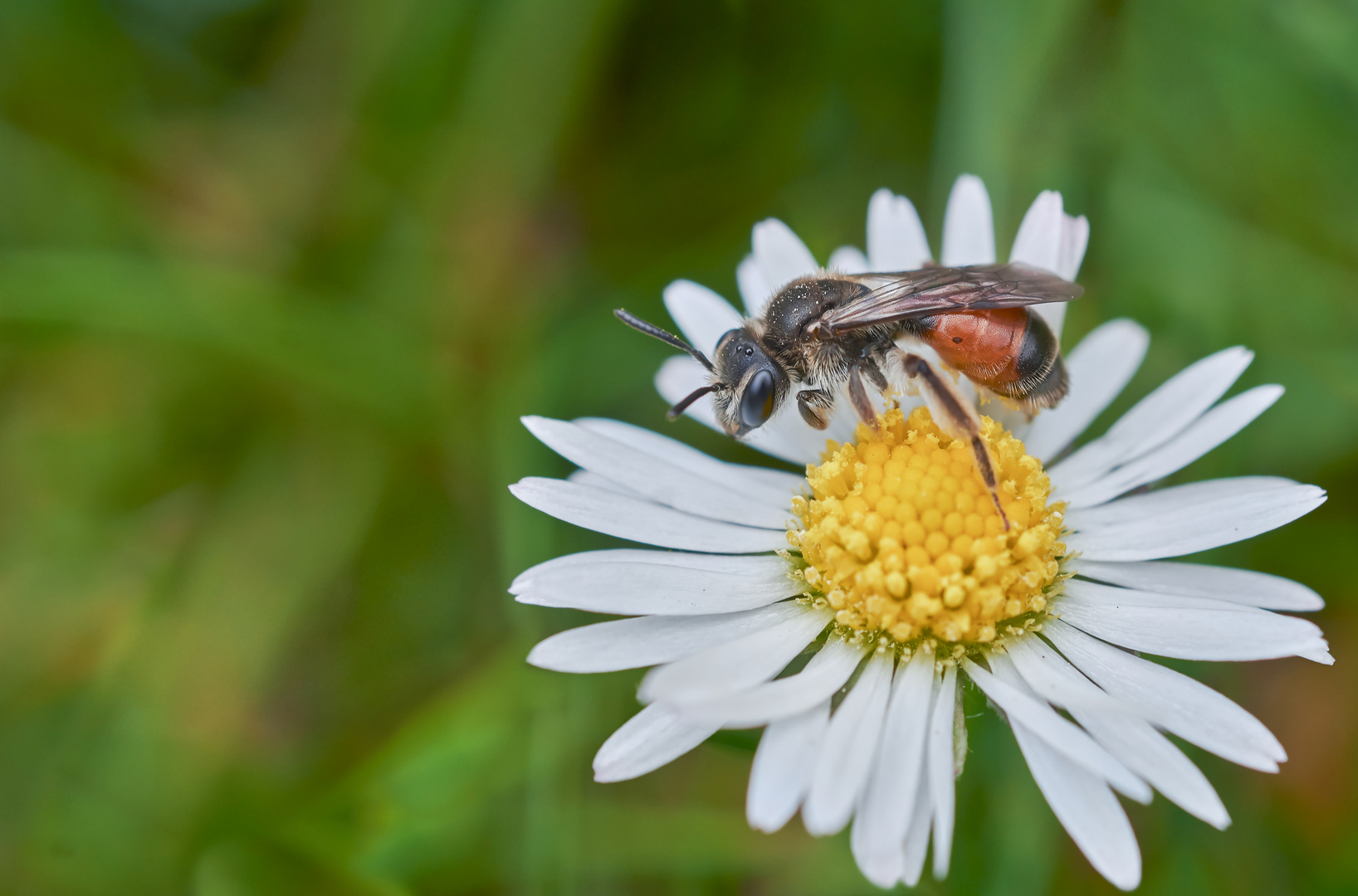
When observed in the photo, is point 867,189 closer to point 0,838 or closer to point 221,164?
point 221,164

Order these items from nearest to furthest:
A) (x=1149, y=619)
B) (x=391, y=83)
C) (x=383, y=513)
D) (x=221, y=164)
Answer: (x=1149, y=619) → (x=383, y=513) → (x=391, y=83) → (x=221, y=164)

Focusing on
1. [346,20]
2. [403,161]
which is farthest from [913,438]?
[346,20]

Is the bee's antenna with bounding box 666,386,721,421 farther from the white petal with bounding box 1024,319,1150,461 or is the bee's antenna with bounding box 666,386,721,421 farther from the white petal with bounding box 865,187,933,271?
the white petal with bounding box 1024,319,1150,461

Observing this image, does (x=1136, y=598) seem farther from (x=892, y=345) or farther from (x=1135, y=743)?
(x=892, y=345)

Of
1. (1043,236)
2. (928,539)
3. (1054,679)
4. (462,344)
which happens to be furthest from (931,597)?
(462,344)

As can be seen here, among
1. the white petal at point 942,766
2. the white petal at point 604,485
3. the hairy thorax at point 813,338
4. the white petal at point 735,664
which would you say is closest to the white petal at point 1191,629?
the white petal at point 942,766

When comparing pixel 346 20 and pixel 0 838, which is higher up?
pixel 346 20
